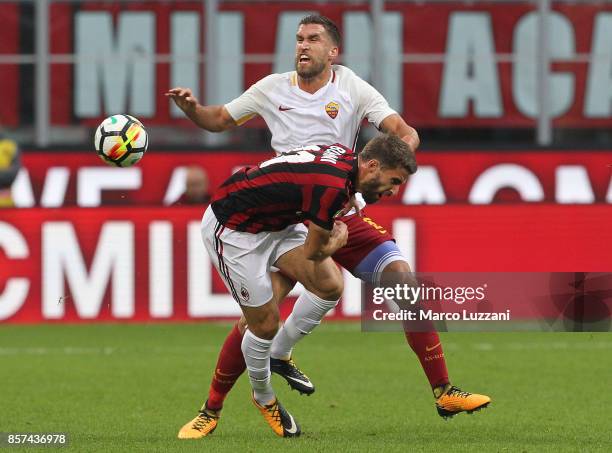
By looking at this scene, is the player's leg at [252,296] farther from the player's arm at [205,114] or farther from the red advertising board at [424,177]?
the red advertising board at [424,177]

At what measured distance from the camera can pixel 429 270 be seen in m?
14.6

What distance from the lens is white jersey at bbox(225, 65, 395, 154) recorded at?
28.8 ft

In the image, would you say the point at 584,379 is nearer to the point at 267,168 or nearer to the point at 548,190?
the point at 267,168

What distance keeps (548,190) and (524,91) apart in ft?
9.16

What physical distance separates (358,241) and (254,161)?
25.9ft

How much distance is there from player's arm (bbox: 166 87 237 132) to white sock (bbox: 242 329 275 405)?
132cm

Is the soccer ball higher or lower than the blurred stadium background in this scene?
higher

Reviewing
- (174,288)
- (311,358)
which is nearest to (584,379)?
(311,358)

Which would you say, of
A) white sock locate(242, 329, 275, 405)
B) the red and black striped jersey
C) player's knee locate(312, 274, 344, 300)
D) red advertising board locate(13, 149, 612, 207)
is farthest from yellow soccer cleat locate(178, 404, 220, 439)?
red advertising board locate(13, 149, 612, 207)

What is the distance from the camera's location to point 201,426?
8281 mm

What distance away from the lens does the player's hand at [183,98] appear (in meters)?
8.41

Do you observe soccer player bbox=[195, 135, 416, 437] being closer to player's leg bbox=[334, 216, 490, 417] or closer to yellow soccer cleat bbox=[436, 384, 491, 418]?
player's leg bbox=[334, 216, 490, 417]

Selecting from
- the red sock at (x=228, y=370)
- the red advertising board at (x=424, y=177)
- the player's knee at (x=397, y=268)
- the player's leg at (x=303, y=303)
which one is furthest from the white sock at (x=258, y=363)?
the red advertising board at (x=424, y=177)

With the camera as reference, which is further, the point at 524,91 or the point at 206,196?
the point at 524,91
